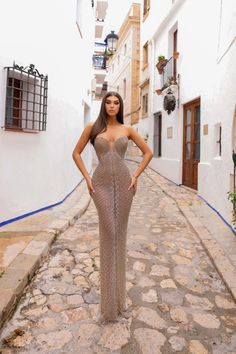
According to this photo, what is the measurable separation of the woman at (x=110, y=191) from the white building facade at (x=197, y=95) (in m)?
2.93

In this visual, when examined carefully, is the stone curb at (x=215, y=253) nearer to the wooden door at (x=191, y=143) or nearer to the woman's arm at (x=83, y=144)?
the woman's arm at (x=83, y=144)

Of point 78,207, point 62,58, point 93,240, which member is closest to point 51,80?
point 62,58

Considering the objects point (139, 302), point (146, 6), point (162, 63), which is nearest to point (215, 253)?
point (139, 302)

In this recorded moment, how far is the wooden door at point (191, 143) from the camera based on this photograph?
29.6 feet

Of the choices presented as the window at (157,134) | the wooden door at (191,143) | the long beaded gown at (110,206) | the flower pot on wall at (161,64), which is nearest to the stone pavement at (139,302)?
the long beaded gown at (110,206)

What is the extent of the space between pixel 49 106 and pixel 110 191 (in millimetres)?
4151

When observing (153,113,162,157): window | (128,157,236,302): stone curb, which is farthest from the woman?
(153,113,162,157): window

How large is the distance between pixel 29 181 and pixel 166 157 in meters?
7.13

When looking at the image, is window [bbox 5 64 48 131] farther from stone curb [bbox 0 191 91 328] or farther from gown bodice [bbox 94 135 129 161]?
gown bodice [bbox 94 135 129 161]

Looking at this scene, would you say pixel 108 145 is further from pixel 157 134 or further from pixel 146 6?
pixel 146 6

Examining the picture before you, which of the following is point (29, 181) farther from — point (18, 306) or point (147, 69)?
point (147, 69)

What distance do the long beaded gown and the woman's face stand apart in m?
0.23

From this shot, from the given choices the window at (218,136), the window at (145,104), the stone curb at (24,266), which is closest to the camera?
the stone curb at (24,266)

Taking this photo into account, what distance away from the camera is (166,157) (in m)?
11.8
